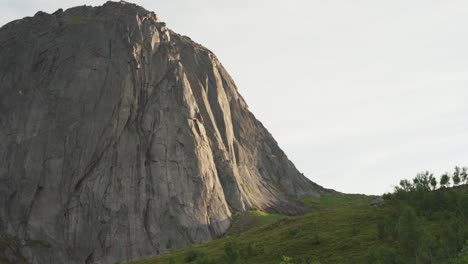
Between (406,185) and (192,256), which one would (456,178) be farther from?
(192,256)

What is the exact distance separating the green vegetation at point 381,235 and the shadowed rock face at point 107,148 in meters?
50.4

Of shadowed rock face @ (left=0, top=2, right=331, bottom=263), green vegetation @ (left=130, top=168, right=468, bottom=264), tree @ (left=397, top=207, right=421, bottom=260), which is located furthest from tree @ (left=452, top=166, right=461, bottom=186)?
shadowed rock face @ (left=0, top=2, right=331, bottom=263)

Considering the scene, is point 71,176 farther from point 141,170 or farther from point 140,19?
point 140,19

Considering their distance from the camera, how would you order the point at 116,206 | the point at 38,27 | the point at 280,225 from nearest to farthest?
the point at 280,225, the point at 116,206, the point at 38,27

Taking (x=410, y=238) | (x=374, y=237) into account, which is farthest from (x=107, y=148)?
(x=410, y=238)

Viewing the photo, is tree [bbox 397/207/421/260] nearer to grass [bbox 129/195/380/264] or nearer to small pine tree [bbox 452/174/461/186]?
grass [bbox 129/195/380/264]

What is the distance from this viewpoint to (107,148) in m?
147

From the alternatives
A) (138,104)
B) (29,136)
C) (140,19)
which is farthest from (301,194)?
(29,136)

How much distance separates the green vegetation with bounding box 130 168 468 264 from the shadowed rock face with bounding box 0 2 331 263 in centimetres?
5044

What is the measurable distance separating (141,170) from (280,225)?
197 ft

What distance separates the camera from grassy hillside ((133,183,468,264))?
151ft

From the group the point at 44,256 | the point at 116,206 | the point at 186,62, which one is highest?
the point at 186,62

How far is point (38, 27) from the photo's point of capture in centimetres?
16925

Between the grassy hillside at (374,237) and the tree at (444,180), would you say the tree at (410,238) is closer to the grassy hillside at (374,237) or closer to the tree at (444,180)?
the grassy hillside at (374,237)
